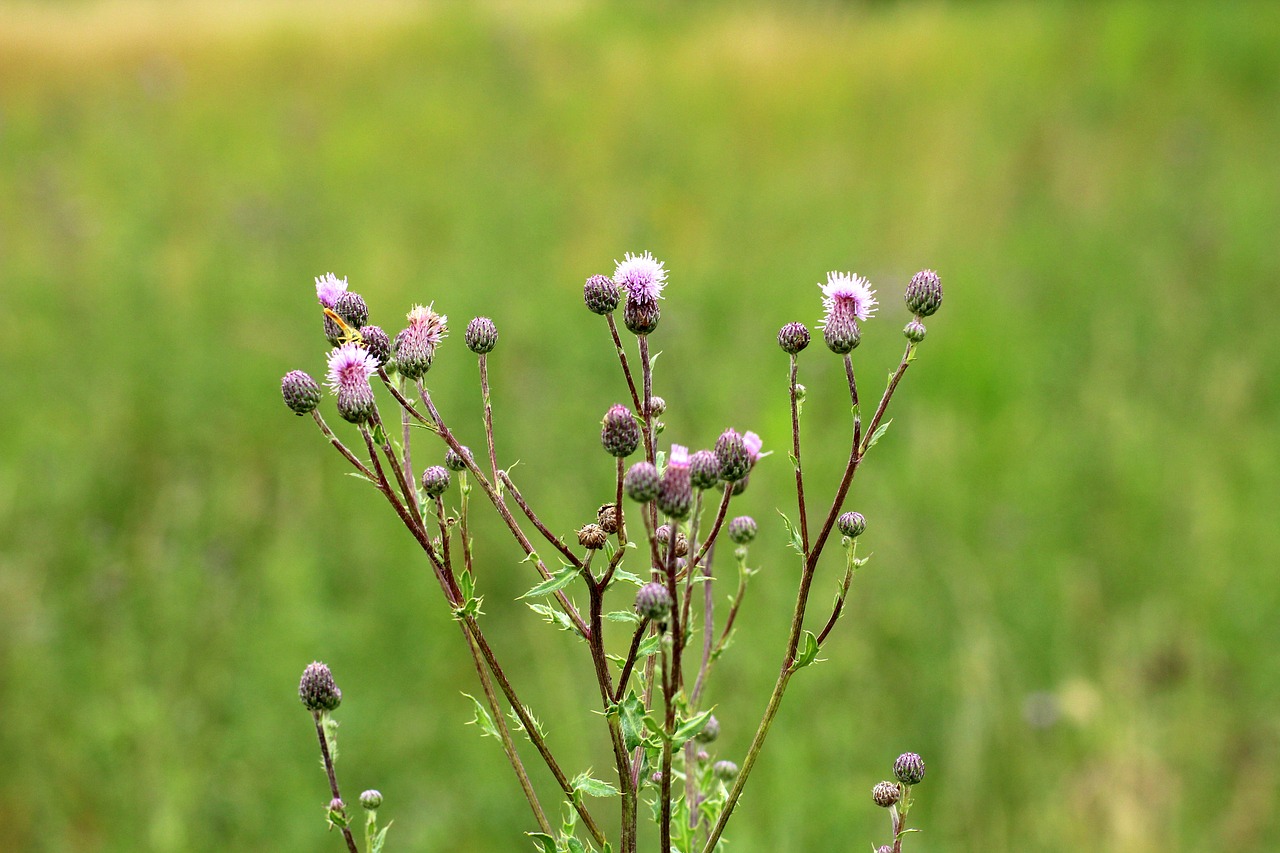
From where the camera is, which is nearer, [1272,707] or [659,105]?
[1272,707]

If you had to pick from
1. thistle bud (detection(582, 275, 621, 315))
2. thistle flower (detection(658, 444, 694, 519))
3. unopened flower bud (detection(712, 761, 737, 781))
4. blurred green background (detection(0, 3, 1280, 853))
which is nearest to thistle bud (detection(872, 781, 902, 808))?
unopened flower bud (detection(712, 761, 737, 781))

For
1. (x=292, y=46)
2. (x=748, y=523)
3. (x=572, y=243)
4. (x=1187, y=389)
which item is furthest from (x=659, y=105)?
(x=748, y=523)

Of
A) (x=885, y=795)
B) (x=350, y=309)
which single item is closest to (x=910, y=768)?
(x=885, y=795)

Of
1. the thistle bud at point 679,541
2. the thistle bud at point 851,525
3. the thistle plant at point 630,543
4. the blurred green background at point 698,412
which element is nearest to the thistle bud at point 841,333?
the thistle plant at point 630,543

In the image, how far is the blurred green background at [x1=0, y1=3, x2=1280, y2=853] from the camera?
151 inches

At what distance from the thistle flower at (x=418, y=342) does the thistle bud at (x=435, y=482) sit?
0.13 m

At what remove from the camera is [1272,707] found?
409cm

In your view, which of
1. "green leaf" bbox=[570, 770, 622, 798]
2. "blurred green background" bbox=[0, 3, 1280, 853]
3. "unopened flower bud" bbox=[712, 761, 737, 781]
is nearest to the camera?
"green leaf" bbox=[570, 770, 622, 798]

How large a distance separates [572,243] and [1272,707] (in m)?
5.61

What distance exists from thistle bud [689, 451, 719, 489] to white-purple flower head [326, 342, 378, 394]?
1.37 feet

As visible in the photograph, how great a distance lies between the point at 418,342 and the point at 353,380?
10 cm

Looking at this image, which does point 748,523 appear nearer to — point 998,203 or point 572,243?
point 572,243

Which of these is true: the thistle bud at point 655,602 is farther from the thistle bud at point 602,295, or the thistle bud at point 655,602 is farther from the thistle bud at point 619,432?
the thistle bud at point 602,295

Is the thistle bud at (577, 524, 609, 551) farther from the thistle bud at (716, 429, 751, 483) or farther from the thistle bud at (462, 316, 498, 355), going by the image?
the thistle bud at (462, 316, 498, 355)
